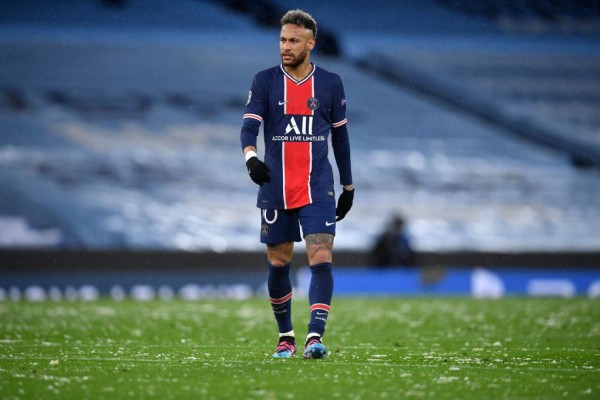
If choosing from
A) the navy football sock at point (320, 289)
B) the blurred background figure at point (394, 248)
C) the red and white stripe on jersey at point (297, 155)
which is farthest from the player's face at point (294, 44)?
the blurred background figure at point (394, 248)

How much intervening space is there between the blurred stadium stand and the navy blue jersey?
651 inches

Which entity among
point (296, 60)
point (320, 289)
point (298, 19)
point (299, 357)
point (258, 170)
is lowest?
point (299, 357)

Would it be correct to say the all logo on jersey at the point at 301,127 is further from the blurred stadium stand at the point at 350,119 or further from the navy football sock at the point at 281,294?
the blurred stadium stand at the point at 350,119

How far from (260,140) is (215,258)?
21.3 feet

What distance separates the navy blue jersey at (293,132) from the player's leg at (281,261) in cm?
12

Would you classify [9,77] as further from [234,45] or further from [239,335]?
[239,335]

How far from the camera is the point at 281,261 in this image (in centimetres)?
827

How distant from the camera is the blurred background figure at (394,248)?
22625 mm

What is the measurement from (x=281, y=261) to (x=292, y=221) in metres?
0.33

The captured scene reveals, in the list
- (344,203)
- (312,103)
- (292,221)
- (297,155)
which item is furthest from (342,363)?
(312,103)

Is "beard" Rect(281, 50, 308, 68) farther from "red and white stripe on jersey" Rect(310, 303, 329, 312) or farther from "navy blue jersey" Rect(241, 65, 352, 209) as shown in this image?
"red and white stripe on jersey" Rect(310, 303, 329, 312)

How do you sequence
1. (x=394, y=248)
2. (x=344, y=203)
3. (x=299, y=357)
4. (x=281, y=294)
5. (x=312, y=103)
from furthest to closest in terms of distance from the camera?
1. (x=394, y=248)
2. (x=344, y=203)
3. (x=281, y=294)
4. (x=312, y=103)
5. (x=299, y=357)

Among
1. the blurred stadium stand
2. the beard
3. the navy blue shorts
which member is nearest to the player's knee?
the navy blue shorts

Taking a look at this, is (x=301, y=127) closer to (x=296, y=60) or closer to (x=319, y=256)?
(x=296, y=60)
